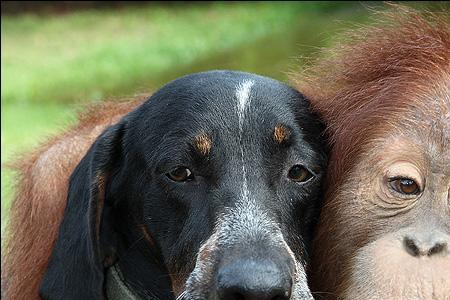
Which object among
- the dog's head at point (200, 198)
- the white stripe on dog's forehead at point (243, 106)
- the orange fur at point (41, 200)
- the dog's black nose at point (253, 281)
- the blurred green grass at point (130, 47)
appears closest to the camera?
the dog's black nose at point (253, 281)

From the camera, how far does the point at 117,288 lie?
12.3 ft

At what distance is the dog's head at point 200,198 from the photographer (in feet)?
10.2

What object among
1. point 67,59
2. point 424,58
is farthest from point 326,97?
point 67,59

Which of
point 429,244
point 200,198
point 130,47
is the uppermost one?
point 429,244

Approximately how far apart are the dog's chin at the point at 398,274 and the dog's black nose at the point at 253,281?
0.97ft

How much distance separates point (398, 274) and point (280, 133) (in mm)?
712

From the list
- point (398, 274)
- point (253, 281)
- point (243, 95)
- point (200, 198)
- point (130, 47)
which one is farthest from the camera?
point (130, 47)

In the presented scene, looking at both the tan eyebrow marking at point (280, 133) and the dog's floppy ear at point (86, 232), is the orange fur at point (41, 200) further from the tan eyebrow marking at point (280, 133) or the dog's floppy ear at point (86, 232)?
the tan eyebrow marking at point (280, 133)

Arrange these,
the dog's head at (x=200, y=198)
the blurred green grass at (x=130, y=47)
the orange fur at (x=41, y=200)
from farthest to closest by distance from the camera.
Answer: the blurred green grass at (x=130, y=47), the orange fur at (x=41, y=200), the dog's head at (x=200, y=198)

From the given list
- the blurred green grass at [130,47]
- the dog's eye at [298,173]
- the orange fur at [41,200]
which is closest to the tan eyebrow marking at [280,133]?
the dog's eye at [298,173]

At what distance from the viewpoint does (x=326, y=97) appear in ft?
12.4

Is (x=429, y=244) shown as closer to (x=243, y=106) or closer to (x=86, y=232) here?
(x=243, y=106)

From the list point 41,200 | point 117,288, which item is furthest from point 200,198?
point 41,200

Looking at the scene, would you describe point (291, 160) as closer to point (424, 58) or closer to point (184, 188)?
point (184, 188)
